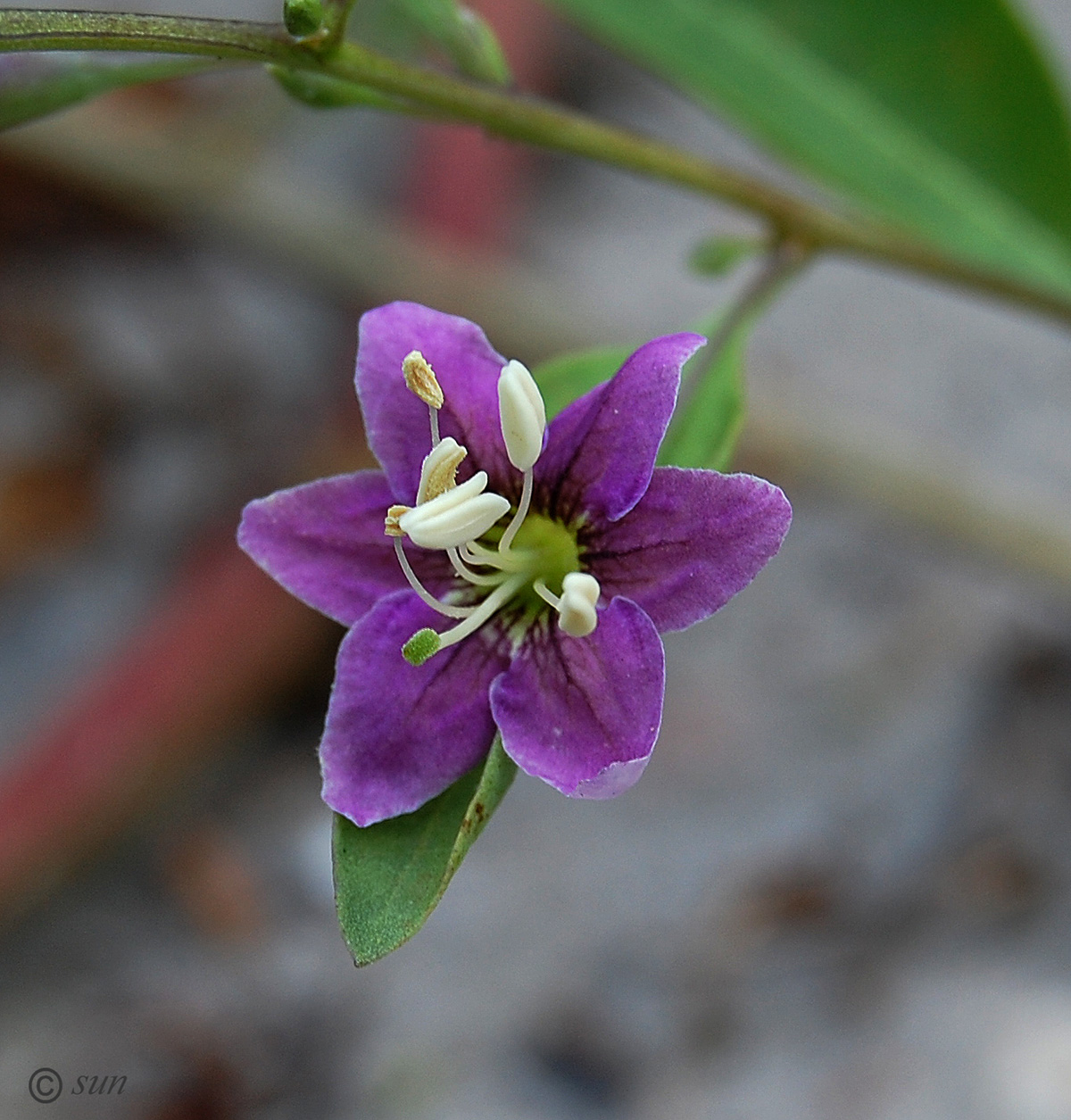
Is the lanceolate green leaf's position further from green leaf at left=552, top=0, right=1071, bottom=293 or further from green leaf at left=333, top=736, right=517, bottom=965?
green leaf at left=552, top=0, right=1071, bottom=293

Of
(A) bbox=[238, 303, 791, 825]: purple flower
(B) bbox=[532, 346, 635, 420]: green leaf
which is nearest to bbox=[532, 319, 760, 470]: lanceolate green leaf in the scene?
(B) bbox=[532, 346, 635, 420]: green leaf

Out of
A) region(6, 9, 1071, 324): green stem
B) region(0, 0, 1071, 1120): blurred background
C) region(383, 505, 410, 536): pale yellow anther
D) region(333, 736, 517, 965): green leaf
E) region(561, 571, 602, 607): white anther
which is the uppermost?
region(6, 9, 1071, 324): green stem

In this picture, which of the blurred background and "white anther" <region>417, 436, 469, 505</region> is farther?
the blurred background

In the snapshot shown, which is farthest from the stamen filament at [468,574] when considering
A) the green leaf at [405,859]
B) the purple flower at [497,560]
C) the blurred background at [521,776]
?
the blurred background at [521,776]

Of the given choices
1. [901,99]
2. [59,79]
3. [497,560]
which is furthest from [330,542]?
[901,99]

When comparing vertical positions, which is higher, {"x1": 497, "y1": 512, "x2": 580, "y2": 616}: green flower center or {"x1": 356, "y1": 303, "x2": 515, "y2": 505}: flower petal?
{"x1": 356, "y1": 303, "x2": 515, "y2": 505}: flower petal

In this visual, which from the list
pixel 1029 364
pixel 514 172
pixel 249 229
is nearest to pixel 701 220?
pixel 514 172
